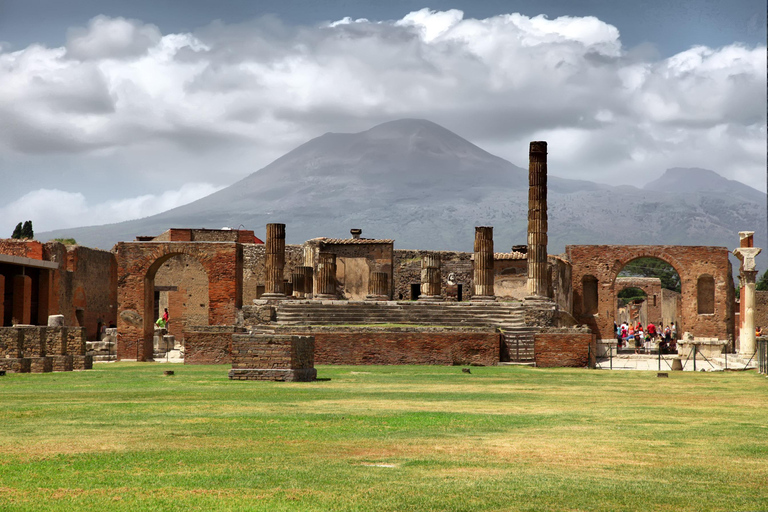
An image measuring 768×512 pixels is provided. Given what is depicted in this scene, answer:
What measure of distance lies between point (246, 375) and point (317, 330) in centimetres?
893

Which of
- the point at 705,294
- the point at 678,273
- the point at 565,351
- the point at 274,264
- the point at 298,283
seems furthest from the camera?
the point at 705,294

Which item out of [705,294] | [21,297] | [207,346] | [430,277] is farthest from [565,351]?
[705,294]

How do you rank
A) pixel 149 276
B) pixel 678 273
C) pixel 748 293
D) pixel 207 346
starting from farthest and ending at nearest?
1. pixel 678 273
2. pixel 748 293
3. pixel 149 276
4. pixel 207 346

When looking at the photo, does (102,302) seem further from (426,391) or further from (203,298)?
(426,391)

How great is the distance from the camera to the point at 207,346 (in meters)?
25.9

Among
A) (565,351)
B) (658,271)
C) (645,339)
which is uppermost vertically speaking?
(658,271)

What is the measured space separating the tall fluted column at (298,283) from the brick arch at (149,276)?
4.60 meters

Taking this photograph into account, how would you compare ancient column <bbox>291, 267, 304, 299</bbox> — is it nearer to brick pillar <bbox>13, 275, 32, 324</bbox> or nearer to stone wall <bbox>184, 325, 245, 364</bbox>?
brick pillar <bbox>13, 275, 32, 324</bbox>

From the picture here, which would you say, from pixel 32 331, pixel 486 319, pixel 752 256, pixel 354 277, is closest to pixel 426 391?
pixel 32 331

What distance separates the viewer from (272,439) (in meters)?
8.92

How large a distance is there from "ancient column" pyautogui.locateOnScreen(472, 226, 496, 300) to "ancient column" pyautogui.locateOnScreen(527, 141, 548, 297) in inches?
57.9

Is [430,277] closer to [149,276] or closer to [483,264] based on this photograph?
Answer: [483,264]

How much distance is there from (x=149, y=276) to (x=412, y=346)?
42.3 ft

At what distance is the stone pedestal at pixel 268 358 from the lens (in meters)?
16.9
